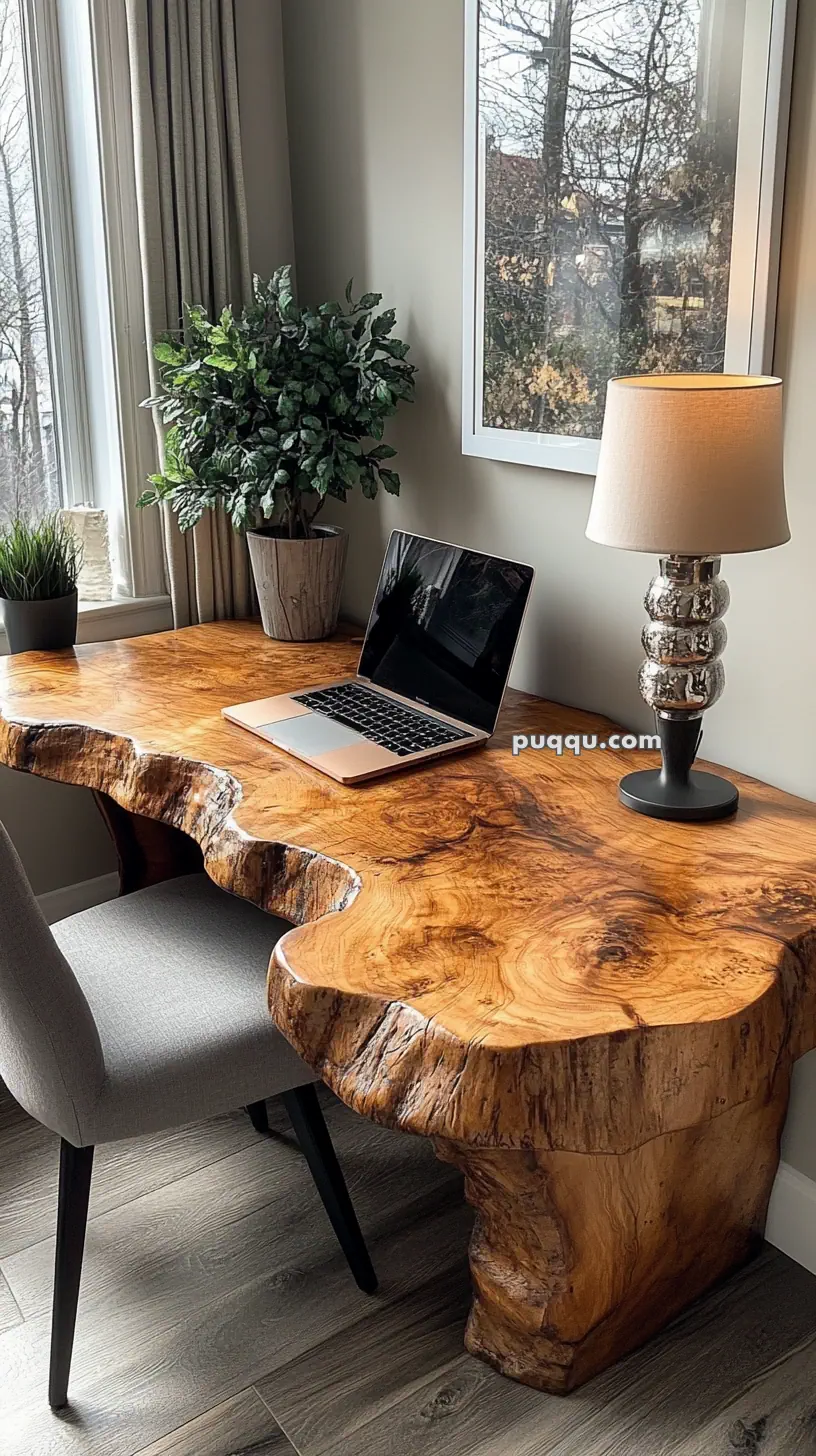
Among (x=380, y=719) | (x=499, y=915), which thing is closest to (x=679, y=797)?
(x=499, y=915)

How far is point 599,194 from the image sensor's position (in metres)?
1.73

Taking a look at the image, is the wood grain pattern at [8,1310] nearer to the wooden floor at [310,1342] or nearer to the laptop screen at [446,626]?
the wooden floor at [310,1342]

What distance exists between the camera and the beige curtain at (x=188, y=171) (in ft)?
7.22

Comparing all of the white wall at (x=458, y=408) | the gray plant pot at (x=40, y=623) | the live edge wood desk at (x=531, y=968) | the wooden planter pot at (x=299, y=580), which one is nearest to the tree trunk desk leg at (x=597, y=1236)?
the live edge wood desk at (x=531, y=968)

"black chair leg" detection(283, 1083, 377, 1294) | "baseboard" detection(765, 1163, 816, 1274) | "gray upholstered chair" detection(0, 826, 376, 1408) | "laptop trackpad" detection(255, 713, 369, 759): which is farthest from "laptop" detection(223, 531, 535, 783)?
"baseboard" detection(765, 1163, 816, 1274)

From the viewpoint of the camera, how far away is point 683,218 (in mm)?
1614

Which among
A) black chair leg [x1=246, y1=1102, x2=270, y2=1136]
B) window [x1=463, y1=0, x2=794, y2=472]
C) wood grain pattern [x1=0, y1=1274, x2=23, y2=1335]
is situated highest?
window [x1=463, y1=0, x2=794, y2=472]

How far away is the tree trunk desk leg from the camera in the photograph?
1.43m

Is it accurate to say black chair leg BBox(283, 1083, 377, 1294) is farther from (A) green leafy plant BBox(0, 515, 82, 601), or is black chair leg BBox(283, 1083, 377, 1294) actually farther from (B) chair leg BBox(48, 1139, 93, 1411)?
(A) green leafy plant BBox(0, 515, 82, 601)

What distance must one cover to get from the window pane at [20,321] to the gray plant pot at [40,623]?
0.35 metres

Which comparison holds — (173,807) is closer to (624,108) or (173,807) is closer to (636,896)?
(636,896)

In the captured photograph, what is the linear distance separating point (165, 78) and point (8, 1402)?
2.18 m

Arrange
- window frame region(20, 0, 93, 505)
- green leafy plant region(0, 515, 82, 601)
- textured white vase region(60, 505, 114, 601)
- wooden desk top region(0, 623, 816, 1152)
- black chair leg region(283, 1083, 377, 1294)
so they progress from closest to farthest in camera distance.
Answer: wooden desk top region(0, 623, 816, 1152), black chair leg region(283, 1083, 377, 1294), green leafy plant region(0, 515, 82, 601), window frame region(20, 0, 93, 505), textured white vase region(60, 505, 114, 601)

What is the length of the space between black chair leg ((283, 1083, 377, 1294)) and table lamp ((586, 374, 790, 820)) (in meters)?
0.69
